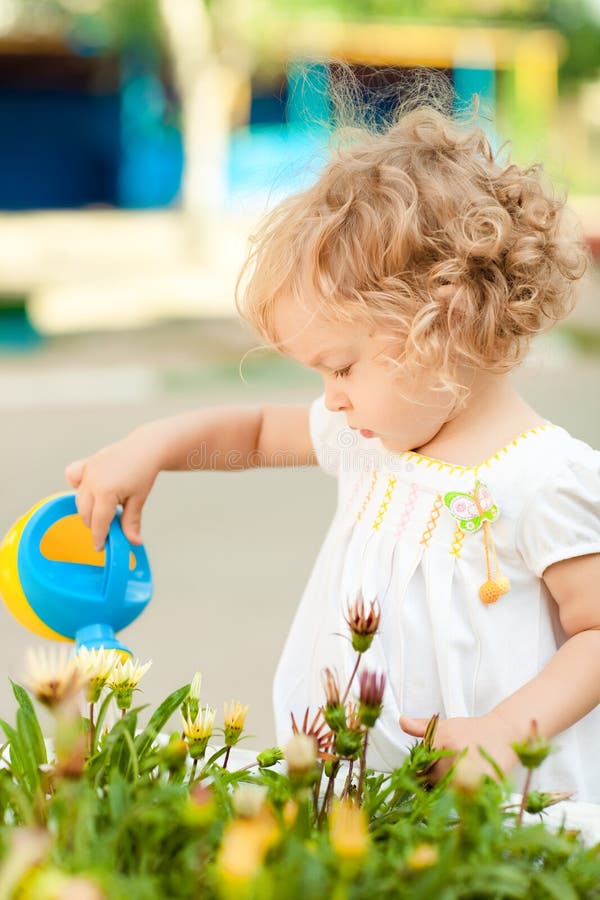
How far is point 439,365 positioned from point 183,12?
41.8 feet

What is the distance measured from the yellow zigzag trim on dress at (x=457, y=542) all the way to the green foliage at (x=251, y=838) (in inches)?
14.8

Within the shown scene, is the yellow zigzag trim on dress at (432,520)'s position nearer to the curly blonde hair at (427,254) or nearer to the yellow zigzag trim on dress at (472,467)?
the yellow zigzag trim on dress at (472,467)

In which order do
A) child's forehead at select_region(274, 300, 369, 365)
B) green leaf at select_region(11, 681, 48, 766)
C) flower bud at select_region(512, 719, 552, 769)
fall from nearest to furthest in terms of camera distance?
1. flower bud at select_region(512, 719, 552, 769)
2. green leaf at select_region(11, 681, 48, 766)
3. child's forehead at select_region(274, 300, 369, 365)

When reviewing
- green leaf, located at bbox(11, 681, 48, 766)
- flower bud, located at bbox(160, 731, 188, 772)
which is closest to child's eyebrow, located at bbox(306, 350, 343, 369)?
green leaf, located at bbox(11, 681, 48, 766)

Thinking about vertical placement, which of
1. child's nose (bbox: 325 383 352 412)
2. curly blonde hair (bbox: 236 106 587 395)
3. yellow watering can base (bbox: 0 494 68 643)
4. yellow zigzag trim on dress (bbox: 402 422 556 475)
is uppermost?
curly blonde hair (bbox: 236 106 587 395)

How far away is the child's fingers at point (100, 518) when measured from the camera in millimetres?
1410

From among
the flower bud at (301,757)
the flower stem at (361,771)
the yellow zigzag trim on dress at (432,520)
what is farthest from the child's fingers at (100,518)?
the flower bud at (301,757)

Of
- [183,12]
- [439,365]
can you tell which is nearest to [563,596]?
[439,365]

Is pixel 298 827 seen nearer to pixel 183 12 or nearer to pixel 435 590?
pixel 435 590

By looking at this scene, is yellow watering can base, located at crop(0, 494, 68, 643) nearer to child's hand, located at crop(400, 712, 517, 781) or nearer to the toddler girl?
the toddler girl

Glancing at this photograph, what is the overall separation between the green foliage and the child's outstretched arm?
48 cm

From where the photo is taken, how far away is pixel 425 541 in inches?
52.5

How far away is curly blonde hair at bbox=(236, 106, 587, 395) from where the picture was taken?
51.1 inches

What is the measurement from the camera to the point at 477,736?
108 cm
